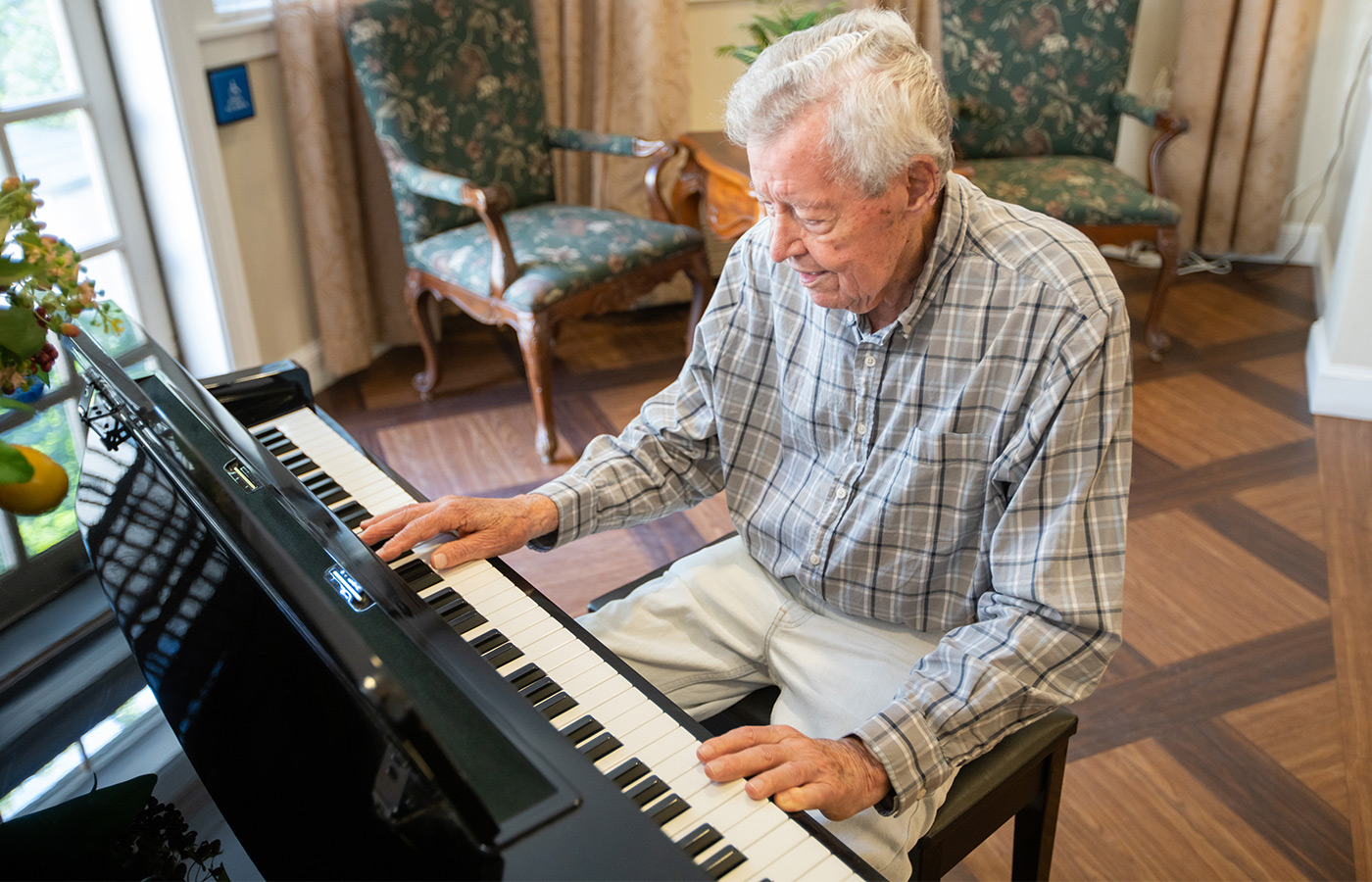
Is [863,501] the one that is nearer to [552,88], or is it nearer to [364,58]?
[364,58]

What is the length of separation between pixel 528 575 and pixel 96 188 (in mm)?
1409

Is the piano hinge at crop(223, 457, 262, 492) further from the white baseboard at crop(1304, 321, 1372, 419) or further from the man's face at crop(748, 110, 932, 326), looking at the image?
the white baseboard at crop(1304, 321, 1372, 419)

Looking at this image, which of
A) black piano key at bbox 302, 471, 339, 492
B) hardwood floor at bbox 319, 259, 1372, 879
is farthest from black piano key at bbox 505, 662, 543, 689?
hardwood floor at bbox 319, 259, 1372, 879

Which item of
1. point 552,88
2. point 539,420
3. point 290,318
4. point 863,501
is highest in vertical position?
point 552,88

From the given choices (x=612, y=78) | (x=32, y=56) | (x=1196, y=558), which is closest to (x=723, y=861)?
(x=1196, y=558)

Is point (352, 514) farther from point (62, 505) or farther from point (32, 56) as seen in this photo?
point (32, 56)

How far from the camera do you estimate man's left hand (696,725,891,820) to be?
0.85m

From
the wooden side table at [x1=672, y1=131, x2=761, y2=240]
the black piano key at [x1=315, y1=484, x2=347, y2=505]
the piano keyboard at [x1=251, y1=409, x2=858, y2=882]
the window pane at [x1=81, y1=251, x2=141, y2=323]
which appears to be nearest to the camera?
the piano keyboard at [x1=251, y1=409, x2=858, y2=882]

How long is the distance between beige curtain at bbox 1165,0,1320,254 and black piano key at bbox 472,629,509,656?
371 cm

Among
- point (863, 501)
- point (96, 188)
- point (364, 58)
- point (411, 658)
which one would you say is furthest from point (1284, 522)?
point (96, 188)

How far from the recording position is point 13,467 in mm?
735

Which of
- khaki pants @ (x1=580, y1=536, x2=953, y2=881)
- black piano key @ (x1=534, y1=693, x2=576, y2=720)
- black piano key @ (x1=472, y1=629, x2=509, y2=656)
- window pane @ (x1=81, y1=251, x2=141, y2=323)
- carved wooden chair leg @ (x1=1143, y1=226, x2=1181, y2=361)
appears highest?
black piano key @ (x1=472, y1=629, x2=509, y2=656)

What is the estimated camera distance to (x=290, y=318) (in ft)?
9.91

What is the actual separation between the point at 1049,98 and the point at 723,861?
325 centimetres
